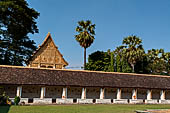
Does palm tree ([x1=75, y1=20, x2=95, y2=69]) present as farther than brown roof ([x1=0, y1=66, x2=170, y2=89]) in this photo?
Yes

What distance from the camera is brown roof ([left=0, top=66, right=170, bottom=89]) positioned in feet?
87.8

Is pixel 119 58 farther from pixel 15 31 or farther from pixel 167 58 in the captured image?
pixel 15 31

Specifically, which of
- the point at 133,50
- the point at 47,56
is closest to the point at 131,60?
the point at 133,50

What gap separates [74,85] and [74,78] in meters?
1.47

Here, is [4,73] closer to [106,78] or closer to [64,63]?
[106,78]

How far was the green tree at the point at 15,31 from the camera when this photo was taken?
39.8m

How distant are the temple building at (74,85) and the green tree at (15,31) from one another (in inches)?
137

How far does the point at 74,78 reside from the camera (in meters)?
30.1

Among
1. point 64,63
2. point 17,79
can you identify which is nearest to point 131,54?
point 64,63

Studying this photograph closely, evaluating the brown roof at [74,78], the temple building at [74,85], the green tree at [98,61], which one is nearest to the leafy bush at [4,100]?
the temple building at [74,85]

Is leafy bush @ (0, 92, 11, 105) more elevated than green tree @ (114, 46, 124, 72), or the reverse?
green tree @ (114, 46, 124, 72)

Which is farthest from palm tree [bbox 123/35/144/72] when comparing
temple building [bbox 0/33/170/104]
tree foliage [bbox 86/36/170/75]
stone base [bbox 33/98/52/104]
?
stone base [bbox 33/98/52/104]

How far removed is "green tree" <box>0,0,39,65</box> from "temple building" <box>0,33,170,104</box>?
3.49 m

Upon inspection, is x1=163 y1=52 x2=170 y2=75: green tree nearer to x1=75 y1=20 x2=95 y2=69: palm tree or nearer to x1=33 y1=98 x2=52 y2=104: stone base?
x1=75 y1=20 x2=95 y2=69: palm tree
